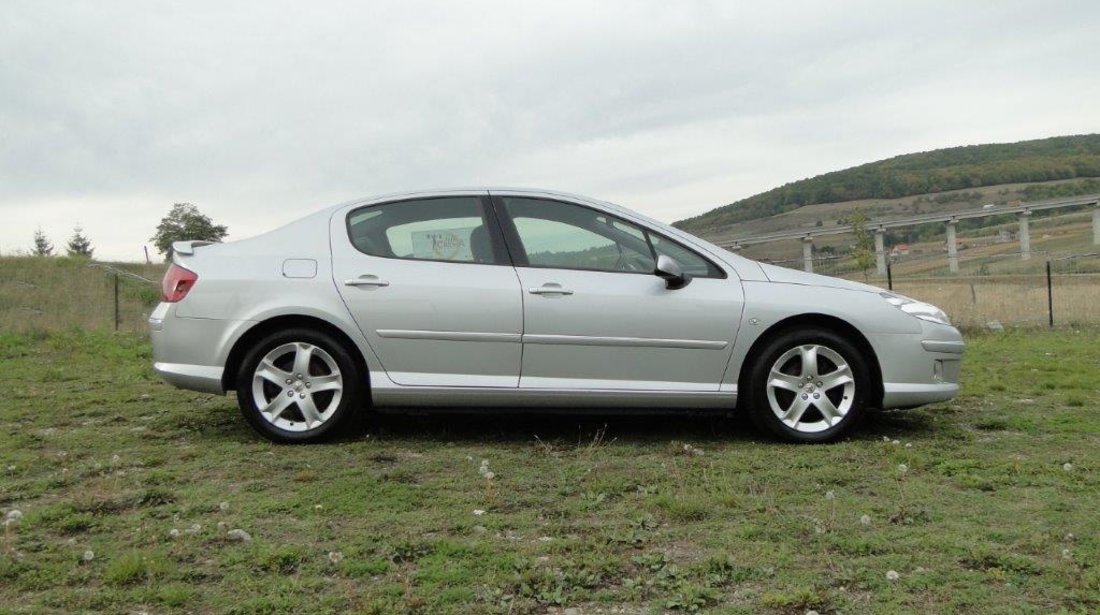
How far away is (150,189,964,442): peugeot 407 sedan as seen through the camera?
556 centimetres

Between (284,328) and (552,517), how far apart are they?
236 cm

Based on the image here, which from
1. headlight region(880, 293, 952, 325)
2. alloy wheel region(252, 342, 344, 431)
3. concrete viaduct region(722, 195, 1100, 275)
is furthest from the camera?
concrete viaduct region(722, 195, 1100, 275)

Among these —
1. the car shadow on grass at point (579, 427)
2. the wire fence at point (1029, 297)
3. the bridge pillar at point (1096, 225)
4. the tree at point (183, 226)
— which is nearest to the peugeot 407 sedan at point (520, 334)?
the car shadow on grass at point (579, 427)

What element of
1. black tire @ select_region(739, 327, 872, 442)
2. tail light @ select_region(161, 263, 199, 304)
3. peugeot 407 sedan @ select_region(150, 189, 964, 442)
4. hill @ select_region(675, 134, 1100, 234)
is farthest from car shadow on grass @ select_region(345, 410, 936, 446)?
hill @ select_region(675, 134, 1100, 234)

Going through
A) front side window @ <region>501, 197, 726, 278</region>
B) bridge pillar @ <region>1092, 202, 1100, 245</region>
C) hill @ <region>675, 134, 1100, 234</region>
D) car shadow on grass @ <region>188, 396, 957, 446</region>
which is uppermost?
hill @ <region>675, 134, 1100, 234</region>

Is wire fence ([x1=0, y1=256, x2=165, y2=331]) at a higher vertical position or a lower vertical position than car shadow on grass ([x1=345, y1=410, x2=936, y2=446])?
higher

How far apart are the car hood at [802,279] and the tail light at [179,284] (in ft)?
11.0

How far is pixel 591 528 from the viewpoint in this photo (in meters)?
3.85

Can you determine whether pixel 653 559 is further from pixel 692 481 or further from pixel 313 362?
pixel 313 362

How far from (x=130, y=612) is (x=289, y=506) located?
4.01 ft

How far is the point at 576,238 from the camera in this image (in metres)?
5.80

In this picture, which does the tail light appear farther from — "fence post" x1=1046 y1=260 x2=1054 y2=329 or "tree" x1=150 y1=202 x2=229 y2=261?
"tree" x1=150 y1=202 x2=229 y2=261

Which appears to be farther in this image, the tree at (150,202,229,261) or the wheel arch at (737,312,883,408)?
the tree at (150,202,229,261)

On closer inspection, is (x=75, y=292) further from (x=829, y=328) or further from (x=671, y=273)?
(x=829, y=328)
